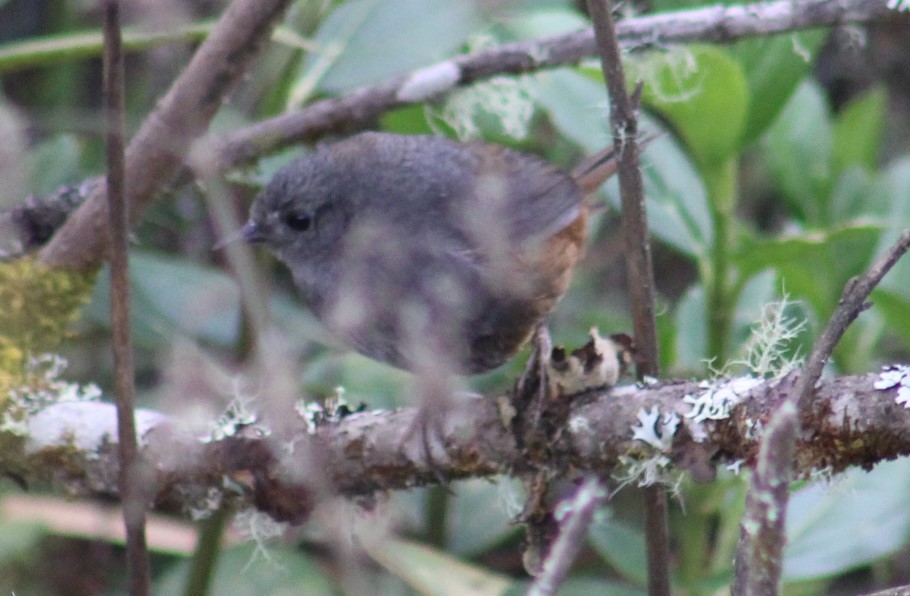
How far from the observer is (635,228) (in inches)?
57.7

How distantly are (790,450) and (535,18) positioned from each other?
184 cm

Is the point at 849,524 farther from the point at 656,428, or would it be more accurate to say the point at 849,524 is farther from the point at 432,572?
the point at 656,428

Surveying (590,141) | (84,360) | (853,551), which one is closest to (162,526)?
(84,360)

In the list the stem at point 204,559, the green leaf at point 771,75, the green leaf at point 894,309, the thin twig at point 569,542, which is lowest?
the thin twig at point 569,542

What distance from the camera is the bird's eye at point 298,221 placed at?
7.66 ft

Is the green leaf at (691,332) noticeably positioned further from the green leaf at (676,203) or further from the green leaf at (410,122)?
the green leaf at (410,122)

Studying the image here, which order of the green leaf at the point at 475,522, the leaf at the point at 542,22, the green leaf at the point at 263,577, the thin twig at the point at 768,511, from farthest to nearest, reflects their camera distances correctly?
1. the green leaf at the point at 475,522
2. the leaf at the point at 542,22
3. the green leaf at the point at 263,577
4. the thin twig at the point at 768,511

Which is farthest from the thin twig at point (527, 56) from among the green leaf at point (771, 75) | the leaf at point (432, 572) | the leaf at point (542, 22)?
the leaf at point (432, 572)

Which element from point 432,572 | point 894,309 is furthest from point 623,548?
point 894,309

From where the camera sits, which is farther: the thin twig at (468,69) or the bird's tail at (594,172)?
the bird's tail at (594,172)

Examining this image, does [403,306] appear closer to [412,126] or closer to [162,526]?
[412,126]

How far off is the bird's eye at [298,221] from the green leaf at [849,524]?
1.11 meters

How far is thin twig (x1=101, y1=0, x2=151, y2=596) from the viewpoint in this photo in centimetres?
125

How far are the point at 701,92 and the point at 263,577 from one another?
4.40 ft
